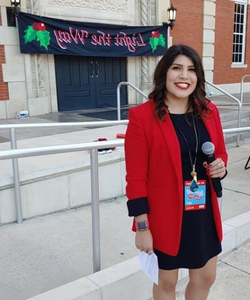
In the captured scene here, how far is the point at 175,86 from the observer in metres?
1.66

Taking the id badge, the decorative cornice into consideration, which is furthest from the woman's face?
the decorative cornice

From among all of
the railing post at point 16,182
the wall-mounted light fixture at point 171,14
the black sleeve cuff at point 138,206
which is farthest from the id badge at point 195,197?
the wall-mounted light fixture at point 171,14

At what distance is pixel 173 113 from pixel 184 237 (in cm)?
62

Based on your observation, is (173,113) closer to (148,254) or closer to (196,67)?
(196,67)

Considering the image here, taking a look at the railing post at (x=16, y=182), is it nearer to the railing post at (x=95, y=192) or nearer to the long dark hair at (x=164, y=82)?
the railing post at (x=95, y=192)

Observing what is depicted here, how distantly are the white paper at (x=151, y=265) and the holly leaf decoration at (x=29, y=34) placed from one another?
7.29 metres

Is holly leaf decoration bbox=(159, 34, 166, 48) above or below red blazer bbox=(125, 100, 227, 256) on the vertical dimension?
above

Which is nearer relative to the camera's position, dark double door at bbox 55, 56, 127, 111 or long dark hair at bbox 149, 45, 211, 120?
long dark hair at bbox 149, 45, 211, 120

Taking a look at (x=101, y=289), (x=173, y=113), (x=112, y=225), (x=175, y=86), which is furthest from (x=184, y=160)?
(x=112, y=225)

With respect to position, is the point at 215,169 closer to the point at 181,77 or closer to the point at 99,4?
the point at 181,77

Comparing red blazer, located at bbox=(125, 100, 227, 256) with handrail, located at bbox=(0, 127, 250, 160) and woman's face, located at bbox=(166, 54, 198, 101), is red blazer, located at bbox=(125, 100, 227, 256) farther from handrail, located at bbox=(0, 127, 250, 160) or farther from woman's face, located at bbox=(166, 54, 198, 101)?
handrail, located at bbox=(0, 127, 250, 160)

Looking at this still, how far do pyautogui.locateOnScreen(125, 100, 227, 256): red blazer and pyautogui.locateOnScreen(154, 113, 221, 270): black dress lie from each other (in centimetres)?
5

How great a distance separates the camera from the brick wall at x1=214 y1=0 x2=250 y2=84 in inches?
517

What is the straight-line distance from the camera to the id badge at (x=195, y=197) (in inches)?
65.2
